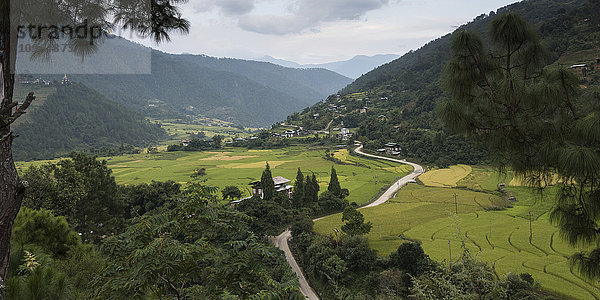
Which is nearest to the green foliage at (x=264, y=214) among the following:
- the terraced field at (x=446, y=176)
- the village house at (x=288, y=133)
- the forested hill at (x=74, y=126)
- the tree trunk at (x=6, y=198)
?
the tree trunk at (x=6, y=198)

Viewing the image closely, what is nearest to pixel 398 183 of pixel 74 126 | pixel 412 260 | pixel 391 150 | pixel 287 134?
pixel 391 150

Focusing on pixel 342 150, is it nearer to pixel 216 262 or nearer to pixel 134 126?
pixel 216 262

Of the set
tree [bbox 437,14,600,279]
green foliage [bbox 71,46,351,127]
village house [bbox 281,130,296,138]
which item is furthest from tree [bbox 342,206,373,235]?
green foliage [bbox 71,46,351,127]

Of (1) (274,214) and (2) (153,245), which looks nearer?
(2) (153,245)

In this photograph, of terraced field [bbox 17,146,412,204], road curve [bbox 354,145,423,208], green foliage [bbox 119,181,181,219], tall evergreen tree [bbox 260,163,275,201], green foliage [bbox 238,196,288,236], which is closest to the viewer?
green foliage [bbox 238,196,288,236]

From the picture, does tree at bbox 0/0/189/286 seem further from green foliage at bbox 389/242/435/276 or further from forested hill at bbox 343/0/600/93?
green foliage at bbox 389/242/435/276

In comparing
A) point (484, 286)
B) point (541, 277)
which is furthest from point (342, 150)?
point (484, 286)
